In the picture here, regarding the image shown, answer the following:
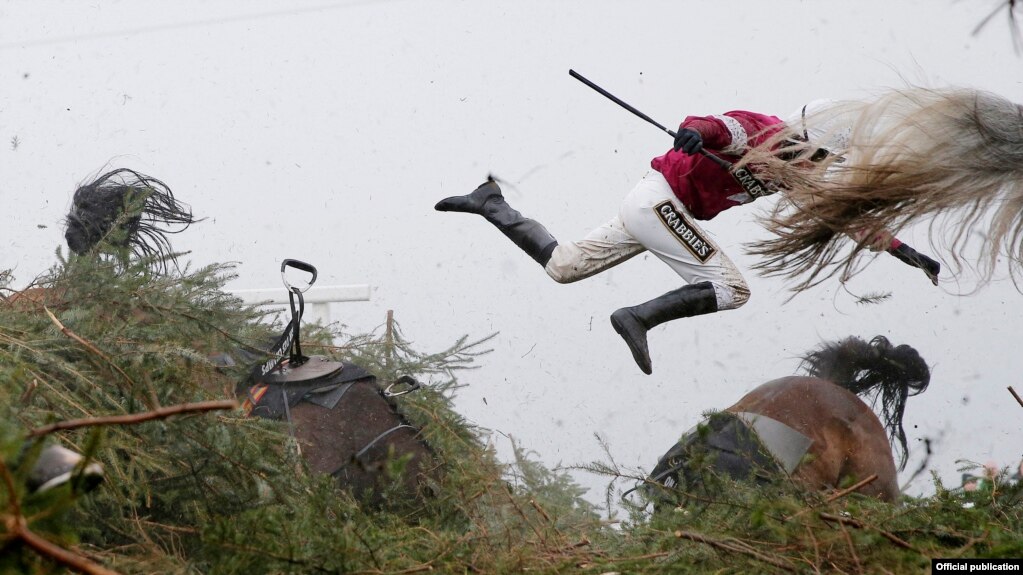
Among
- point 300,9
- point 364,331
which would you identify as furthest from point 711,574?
point 300,9

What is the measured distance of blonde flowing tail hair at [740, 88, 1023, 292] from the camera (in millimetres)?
2293

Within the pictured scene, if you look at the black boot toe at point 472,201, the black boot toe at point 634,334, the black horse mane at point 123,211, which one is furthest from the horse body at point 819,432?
the black horse mane at point 123,211

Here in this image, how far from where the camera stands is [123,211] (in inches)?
129

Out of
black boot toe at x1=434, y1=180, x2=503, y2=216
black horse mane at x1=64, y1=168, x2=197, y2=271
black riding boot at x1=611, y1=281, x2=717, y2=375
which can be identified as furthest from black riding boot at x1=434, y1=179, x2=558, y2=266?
black horse mane at x1=64, y1=168, x2=197, y2=271

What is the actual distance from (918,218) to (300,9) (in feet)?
8.77

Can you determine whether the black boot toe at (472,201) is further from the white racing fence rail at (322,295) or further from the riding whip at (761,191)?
the riding whip at (761,191)

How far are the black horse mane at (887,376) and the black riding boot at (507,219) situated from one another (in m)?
1.05

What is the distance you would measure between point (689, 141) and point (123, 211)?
1899 mm

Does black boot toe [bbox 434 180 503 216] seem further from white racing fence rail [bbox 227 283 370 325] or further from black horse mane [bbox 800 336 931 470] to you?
black horse mane [bbox 800 336 931 470]

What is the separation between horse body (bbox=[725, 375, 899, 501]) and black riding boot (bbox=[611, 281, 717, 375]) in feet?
1.05

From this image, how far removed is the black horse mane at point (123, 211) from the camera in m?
3.41

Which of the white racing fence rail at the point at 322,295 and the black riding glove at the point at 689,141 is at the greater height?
the black riding glove at the point at 689,141

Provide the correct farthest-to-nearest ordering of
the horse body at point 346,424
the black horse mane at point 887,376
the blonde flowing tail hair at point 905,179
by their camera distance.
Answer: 1. the black horse mane at point 887,376
2. the horse body at point 346,424
3. the blonde flowing tail hair at point 905,179

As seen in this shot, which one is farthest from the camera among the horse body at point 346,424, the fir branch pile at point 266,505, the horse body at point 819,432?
the horse body at point 819,432
